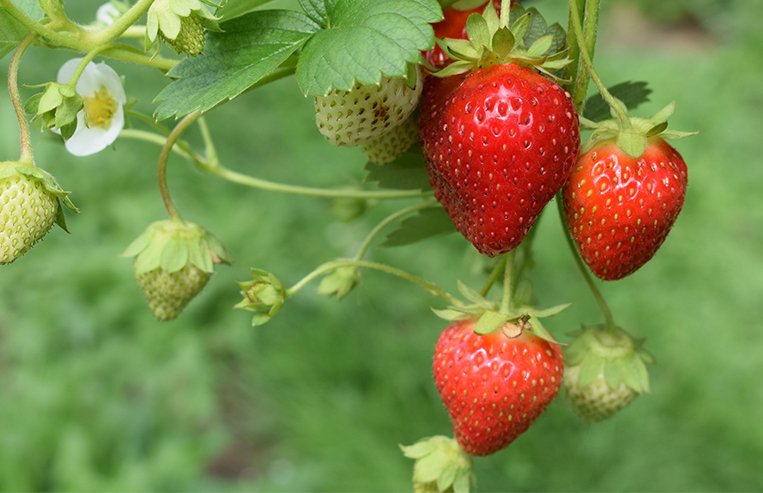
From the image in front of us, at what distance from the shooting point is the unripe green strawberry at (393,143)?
683 millimetres

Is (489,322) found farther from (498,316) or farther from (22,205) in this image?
(22,205)

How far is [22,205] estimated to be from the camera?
0.60m

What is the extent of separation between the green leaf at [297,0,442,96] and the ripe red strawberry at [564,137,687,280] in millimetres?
150

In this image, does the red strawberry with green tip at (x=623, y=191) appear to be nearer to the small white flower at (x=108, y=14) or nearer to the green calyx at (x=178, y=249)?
the green calyx at (x=178, y=249)

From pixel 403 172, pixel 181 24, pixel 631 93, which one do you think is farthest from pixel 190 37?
pixel 631 93

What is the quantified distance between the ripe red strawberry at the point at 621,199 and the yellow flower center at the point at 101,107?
13.1 inches

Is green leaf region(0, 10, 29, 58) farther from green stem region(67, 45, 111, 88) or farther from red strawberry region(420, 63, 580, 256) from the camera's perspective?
red strawberry region(420, 63, 580, 256)

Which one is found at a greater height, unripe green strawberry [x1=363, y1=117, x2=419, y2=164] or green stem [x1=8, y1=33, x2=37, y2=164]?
green stem [x1=8, y1=33, x2=37, y2=164]

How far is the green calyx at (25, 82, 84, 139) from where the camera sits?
1.96ft

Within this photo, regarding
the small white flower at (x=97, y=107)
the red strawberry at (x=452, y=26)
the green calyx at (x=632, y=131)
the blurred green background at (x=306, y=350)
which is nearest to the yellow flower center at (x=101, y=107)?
the small white flower at (x=97, y=107)

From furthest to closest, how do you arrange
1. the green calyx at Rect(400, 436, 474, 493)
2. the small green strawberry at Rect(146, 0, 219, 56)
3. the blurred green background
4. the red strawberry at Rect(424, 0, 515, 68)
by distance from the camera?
the blurred green background → the green calyx at Rect(400, 436, 474, 493) → the red strawberry at Rect(424, 0, 515, 68) → the small green strawberry at Rect(146, 0, 219, 56)

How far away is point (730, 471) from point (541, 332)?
2.27 m

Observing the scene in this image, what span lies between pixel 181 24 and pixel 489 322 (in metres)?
0.29

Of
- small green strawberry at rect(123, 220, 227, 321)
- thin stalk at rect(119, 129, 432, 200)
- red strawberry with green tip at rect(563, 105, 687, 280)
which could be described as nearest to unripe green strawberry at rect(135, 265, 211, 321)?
small green strawberry at rect(123, 220, 227, 321)
